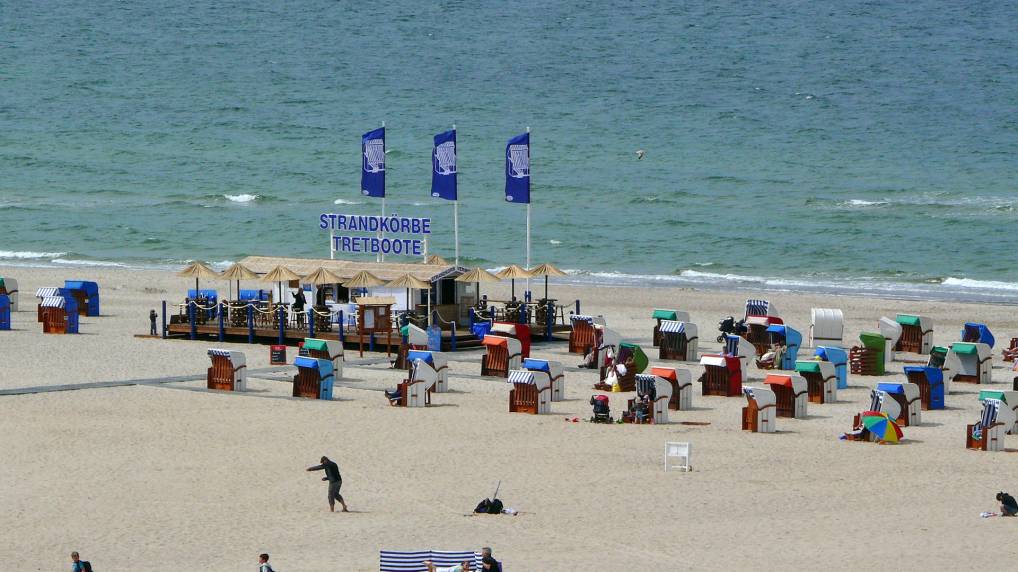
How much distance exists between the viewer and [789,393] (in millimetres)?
25578

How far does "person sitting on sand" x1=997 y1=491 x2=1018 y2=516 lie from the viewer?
61.7 ft

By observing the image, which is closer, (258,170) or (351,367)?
(351,367)

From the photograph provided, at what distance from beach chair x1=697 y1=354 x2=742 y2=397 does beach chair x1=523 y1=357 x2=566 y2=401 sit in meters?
2.52

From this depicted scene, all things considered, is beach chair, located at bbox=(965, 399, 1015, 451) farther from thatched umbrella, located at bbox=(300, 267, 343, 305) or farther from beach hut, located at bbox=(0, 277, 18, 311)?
beach hut, located at bbox=(0, 277, 18, 311)

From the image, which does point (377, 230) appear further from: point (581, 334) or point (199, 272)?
point (581, 334)

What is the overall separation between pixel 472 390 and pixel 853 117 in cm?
6635

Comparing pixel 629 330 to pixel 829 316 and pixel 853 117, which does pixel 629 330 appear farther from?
pixel 853 117

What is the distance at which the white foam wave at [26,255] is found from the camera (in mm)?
59031

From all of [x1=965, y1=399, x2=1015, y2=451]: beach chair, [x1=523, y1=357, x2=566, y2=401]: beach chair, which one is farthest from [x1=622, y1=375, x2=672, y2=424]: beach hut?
[x1=965, y1=399, x2=1015, y2=451]: beach chair

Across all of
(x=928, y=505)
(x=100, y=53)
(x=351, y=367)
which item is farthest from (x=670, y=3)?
(x=928, y=505)

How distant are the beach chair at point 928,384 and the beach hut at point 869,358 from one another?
356cm

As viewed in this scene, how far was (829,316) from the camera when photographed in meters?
33.1

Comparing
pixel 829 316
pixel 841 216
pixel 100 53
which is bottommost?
pixel 829 316

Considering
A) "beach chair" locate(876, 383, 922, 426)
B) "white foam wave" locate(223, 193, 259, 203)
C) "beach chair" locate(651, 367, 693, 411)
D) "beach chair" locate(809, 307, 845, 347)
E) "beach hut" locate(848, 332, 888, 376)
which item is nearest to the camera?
"beach chair" locate(876, 383, 922, 426)
